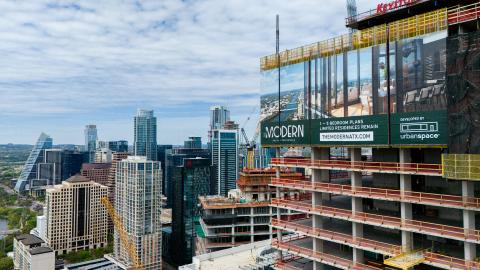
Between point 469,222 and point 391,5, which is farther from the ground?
point 391,5

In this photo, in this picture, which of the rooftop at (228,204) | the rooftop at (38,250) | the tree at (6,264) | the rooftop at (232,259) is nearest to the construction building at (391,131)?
the rooftop at (232,259)

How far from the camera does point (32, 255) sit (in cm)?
13012

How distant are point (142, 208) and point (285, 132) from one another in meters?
137

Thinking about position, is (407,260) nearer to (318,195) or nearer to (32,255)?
(318,195)

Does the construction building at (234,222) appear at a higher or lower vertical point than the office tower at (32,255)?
higher

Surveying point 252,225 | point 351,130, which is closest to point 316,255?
point 351,130

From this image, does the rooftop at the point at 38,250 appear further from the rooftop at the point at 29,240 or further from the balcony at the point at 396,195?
the balcony at the point at 396,195

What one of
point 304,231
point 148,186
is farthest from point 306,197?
point 148,186

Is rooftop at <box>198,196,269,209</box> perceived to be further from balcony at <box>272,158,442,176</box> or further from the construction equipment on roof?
the construction equipment on roof

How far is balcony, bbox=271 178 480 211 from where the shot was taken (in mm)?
26812

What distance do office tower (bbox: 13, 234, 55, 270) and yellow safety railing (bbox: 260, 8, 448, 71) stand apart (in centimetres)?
12837

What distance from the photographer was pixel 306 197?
4622 cm

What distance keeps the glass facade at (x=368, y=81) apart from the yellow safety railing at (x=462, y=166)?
396 centimetres

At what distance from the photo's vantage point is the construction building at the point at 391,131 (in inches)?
1037
